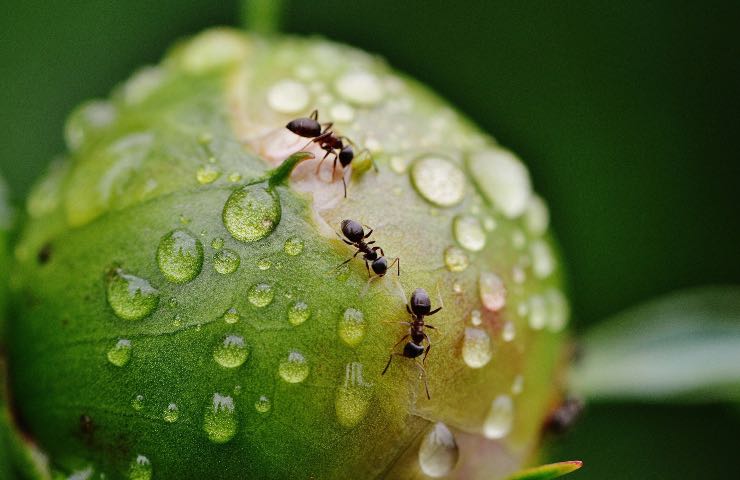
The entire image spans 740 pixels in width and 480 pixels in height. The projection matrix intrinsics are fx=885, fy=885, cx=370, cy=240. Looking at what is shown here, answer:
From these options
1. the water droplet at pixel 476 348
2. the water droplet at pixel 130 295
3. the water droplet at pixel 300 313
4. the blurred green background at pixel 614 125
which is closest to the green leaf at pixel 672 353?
the blurred green background at pixel 614 125

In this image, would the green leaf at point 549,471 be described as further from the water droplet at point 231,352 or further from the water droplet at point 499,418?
the water droplet at point 231,352

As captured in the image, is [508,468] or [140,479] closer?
[140,479]

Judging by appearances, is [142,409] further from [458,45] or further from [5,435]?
[458,45]

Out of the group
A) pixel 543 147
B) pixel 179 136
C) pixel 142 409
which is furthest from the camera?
pixel 543 147

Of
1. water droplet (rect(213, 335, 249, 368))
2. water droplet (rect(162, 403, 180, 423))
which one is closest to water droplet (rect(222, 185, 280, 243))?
water droplet (rect(213, 335, 249, 368))

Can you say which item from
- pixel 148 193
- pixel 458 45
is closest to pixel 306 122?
pixel 148 193

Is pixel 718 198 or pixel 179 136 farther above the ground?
pixel 718 198

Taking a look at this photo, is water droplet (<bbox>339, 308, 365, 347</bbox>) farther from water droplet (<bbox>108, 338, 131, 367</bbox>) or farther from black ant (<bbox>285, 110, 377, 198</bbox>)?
water droplet (<bbox>108, 338, 131, 367</bbox>)
